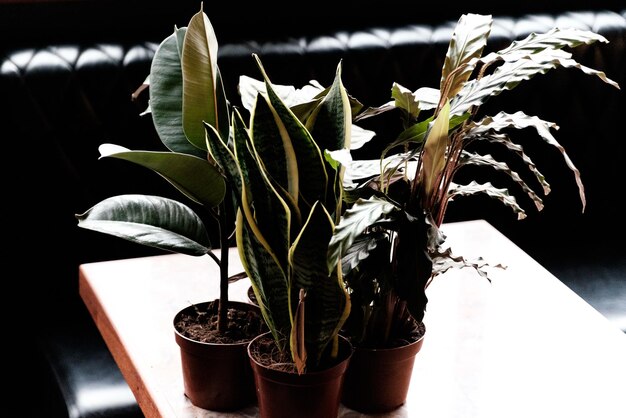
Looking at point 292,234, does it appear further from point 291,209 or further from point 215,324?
point 215,324

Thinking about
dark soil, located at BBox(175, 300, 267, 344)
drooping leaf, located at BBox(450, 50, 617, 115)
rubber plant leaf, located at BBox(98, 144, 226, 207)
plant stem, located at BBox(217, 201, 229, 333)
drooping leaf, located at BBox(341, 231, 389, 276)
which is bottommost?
dark soil, located at BBox(175, 300, 267, 344)

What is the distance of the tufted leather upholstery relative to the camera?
7.06 ft

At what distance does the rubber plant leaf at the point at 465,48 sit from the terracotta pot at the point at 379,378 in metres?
0.37

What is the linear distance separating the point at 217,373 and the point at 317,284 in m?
0.24

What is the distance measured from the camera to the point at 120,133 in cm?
226

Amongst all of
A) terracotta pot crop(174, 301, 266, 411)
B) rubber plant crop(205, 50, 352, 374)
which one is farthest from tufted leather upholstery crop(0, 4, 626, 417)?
rubber plant crop(205, 50, 352, 374)

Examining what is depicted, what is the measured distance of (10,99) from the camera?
2.15 meters

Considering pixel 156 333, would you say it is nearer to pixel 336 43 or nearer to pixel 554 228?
pixel 336 43

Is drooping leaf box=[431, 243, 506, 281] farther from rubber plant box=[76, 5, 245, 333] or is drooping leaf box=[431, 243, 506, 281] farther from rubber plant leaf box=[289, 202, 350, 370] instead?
rubber plant box=[76, 5, 245, 333]

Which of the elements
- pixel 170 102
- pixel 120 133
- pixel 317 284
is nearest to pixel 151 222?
pixel 170 102

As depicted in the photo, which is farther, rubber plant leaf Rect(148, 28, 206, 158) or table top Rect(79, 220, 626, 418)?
table top Rect(79, 220, 626, 418)

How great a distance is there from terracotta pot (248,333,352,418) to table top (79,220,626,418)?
0.13 metres

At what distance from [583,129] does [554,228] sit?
319mm

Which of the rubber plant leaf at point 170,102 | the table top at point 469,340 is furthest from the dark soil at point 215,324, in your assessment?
the rubber plant leaf at point 170,102
